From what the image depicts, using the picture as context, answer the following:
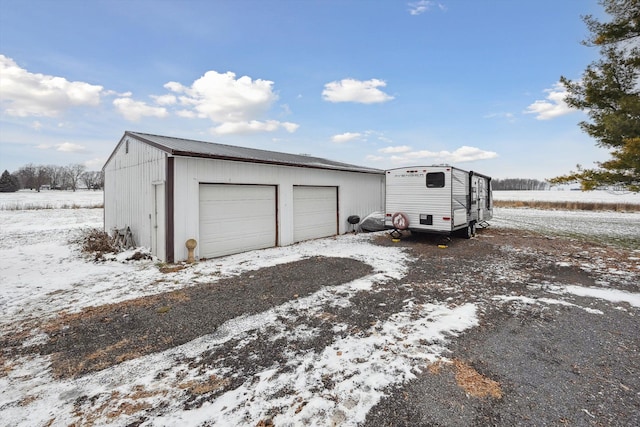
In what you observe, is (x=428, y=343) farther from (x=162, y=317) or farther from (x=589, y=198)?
(x=589, y=198)

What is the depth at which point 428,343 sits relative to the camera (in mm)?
3346

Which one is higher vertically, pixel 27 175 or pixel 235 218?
pixel 27 175

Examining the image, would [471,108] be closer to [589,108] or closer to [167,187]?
[589,108]

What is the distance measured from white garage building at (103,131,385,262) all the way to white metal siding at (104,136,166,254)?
0.09 feet

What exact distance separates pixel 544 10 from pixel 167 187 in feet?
45.2

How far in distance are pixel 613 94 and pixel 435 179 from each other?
7.66 meters

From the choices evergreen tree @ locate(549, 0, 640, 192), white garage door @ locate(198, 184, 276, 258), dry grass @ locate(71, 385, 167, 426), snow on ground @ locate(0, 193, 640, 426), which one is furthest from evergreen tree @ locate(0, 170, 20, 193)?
evergreen tree @ locate(549, 0, 640, 192)

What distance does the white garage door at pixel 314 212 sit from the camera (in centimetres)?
1072

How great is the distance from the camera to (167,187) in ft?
24.0

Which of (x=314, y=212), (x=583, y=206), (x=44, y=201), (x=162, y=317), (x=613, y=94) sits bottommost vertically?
(x=162, y=317)

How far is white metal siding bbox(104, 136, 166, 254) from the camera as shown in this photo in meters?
7.91

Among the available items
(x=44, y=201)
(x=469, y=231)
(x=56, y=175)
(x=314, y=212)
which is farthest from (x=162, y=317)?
(x=56, y=175)

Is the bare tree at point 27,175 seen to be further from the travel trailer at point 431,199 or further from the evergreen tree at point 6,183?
the travel trailer at point 431,199

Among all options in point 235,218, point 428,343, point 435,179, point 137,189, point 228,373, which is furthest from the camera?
point 435,179
